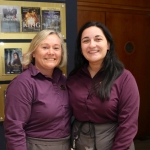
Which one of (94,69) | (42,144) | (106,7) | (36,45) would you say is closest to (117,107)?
(94,69)

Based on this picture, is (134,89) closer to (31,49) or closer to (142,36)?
(31,49)

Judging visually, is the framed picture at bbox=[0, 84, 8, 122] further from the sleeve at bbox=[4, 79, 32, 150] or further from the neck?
the neck

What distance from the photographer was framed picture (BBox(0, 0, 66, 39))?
204 centimetres

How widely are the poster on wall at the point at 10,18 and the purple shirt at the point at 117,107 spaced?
84 centimetres

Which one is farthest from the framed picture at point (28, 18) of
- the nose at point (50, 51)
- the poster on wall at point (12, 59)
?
the nose at point (50, 51)

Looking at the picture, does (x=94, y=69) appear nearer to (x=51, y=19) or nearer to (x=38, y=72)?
(x=38, y=72)

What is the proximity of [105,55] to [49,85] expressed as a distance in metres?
0.43

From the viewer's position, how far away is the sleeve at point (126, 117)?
1462 mm

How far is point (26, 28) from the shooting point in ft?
6.86

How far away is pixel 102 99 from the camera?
1.51 meters

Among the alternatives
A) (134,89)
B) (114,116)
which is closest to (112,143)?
(114,116)

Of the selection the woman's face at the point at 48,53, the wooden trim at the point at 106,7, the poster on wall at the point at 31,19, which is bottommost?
the woman's face at the point at 48,53

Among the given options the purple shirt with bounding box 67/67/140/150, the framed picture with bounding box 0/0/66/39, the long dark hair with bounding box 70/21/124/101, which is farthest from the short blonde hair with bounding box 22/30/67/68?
the framed picture with bounding box 0/0/66/39

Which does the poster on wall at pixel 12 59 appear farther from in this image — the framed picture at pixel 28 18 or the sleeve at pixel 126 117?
the sleeve at pixel 126 117
